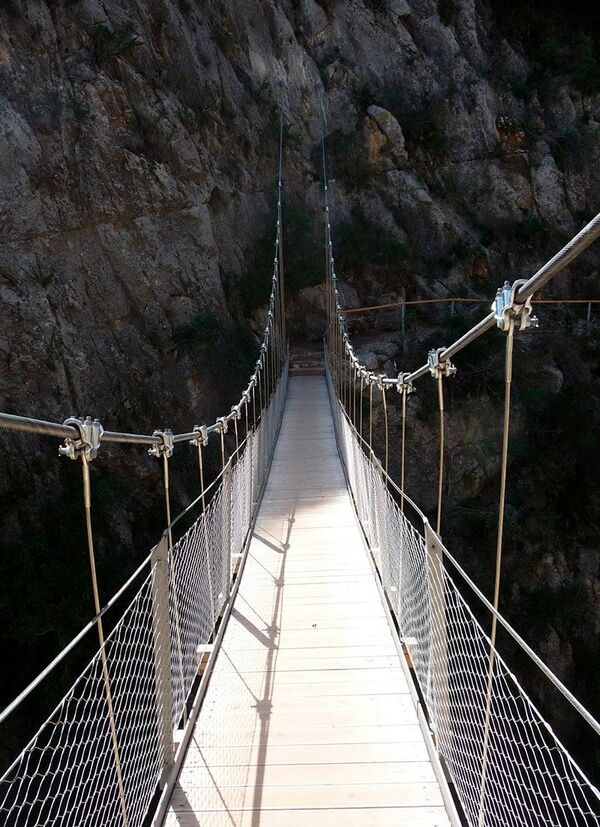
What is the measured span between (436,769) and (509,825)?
13.1 inches

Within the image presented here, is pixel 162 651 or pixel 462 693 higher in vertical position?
pixel 162 651

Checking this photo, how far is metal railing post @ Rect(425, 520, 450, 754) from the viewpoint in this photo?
132 cm

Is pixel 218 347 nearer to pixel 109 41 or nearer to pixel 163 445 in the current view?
pixel 109 41

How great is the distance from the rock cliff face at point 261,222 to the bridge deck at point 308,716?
8.15ft

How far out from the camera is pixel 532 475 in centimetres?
673

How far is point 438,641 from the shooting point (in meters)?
1.37

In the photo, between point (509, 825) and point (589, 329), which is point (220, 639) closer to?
point (509, 825)

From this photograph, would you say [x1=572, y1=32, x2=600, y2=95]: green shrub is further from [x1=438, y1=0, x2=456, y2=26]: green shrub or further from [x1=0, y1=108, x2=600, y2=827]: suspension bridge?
[x1=0, y1=108, x2=600, y2=827]: suspension bridge

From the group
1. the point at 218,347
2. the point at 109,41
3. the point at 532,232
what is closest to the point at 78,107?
the point at 109,41

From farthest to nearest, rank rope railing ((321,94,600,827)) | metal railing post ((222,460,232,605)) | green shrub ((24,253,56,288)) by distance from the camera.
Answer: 1. green shrub ((24,253,56,288))
2. metal railing post ((222,460,232,605))
3. rope railing ((321,94,600,827))

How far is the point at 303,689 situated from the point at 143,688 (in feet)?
1.78

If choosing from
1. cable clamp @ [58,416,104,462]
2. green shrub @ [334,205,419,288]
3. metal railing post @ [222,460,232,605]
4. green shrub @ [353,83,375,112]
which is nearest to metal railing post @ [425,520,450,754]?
cable clamp @ [58,416,104,462]

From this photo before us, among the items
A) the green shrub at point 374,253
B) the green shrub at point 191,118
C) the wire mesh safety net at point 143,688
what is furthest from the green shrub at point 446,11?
the wire mesh safety net at point 143,688

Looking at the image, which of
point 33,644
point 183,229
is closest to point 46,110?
point 183,229
